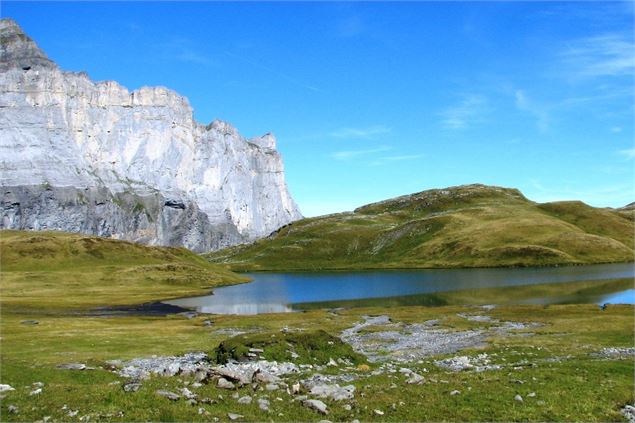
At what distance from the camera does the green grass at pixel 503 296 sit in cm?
11800

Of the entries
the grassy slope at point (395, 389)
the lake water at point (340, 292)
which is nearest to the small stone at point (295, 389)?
the grassy slope at point (395, 389)

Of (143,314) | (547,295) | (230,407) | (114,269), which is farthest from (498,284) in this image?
(230,407)

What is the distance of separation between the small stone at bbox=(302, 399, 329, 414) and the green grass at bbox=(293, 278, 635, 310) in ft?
318

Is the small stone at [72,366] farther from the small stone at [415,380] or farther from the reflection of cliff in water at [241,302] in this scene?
the reflection of cliff in water at [241,302]

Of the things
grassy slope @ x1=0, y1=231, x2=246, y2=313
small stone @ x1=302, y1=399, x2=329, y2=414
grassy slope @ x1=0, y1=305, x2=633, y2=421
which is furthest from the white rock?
grassy slope @ x1=0, y1=231, x2=246, y2=313

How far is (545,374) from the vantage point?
32.0 meters

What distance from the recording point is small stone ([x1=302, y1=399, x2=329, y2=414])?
77.4ft

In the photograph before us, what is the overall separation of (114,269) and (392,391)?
18739 cm

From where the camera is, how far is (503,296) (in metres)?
127

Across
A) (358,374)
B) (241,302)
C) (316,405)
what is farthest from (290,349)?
(241,302)

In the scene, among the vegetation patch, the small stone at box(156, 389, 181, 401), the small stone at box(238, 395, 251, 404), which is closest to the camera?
the small stone at box(156, 389, 181, 401)

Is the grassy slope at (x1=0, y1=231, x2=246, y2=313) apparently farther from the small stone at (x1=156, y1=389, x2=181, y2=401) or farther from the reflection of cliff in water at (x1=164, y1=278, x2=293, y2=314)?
the small stone at (x1=156, y1=389, x2=181, y2=401)

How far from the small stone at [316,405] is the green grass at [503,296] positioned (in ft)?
318

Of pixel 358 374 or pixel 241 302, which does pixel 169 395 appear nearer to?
pixel 358 374
